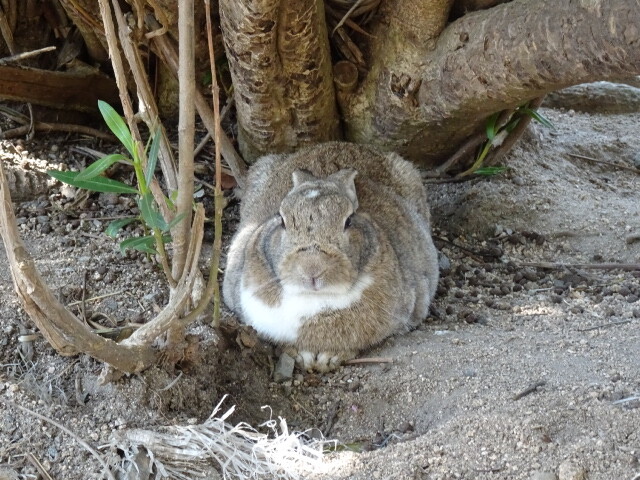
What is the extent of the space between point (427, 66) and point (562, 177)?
8.13 feet

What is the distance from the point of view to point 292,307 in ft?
15.9

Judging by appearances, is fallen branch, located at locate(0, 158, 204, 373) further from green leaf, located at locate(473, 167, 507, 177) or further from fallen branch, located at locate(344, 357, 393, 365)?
green leaf, located at locate(473, 167, 507, 177)

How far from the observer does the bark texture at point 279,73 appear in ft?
17.4

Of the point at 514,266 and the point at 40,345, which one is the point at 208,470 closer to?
the point at 40,345

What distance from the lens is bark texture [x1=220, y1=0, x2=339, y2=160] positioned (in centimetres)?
532


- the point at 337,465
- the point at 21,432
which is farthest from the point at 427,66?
the point at 21,432

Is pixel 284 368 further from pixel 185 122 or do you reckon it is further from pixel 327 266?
pixel 185 122

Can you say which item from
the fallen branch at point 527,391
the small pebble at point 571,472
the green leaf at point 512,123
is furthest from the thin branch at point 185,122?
the green leaf at point 512,123

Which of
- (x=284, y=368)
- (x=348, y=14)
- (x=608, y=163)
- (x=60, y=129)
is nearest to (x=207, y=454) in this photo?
(x=284, y=368)

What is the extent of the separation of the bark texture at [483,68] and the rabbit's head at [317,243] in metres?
1.35

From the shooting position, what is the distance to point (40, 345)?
4512mm

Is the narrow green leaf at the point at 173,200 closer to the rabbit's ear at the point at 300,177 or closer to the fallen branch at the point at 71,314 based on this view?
the fallen branch at the point at 71,314

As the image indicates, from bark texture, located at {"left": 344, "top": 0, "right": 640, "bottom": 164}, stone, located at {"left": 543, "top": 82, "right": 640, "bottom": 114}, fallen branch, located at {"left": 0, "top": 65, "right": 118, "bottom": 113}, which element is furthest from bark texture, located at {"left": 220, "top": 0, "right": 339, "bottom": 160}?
stone, located at {"left": 543, "top": 82, "right": 640, "bottom": 114}

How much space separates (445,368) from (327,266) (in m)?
0.87
